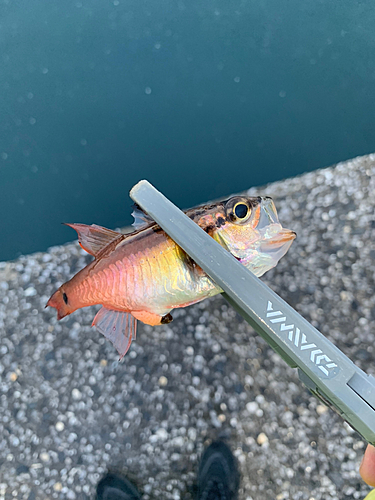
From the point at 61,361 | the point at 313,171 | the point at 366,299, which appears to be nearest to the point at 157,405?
the point at 61,361

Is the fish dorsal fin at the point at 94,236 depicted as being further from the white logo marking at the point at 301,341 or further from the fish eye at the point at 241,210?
the white logo marking at the point at 301,341

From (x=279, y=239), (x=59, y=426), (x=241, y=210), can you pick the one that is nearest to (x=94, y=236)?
(x=241, y=210)

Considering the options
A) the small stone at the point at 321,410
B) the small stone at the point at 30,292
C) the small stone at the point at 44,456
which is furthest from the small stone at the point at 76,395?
the small stone at the point at 321,410

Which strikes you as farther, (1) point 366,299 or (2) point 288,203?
(2) point 288,203

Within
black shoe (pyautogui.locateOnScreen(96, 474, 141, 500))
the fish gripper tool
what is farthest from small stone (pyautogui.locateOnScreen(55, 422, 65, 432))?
the fish gripper tool

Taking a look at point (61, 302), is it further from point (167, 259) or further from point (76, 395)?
point (76, 395)

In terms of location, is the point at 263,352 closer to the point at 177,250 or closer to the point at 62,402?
the point at 177,250
